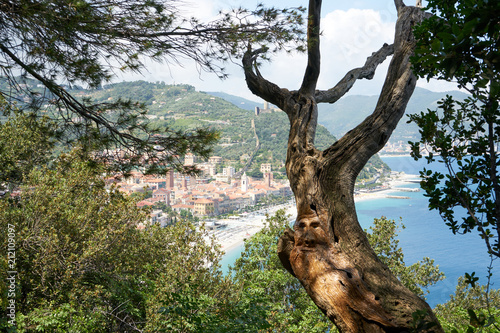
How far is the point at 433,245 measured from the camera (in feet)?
79.5

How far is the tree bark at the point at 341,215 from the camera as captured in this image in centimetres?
110

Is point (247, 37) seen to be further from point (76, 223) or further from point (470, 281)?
point (76, 223)

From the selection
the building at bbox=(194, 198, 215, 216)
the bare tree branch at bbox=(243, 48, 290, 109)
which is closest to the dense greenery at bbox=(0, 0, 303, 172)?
the bare tree branch at bbox=(243, 48, 290, 109)

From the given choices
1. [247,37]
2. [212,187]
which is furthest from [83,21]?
[212,187]

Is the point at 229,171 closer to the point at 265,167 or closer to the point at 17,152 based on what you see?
the point at 265,167

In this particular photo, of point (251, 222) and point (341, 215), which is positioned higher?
point (341, 215)

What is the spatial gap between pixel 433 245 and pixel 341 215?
87.7 ft

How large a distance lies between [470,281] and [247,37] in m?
1.98

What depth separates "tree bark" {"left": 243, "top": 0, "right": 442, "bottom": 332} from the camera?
3.59 ft

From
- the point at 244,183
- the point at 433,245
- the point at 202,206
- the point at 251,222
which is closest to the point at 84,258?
the point at 433,245

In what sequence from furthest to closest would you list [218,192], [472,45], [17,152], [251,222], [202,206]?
1. [218,192]
2. [251,222]
3. [202,206]
4. [17,152]
5. [472,45]

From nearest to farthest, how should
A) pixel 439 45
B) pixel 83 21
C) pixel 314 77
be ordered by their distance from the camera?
pixel 439 45 → pixel 83 21 → pixel 314 77

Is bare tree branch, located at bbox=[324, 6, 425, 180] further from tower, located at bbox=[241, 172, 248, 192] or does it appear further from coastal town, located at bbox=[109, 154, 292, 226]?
tower, located at bbox=[241, 172, 248, 192]

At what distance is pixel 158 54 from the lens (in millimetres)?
2312
